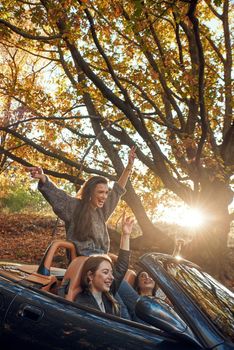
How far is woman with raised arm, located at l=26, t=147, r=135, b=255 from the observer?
4.28 m

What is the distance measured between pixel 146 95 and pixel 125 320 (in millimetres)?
7256

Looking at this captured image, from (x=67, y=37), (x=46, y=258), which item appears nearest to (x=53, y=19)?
(x=67, y=37)

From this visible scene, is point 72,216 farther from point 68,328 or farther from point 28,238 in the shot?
point 28,238

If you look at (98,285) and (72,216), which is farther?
(72,216)

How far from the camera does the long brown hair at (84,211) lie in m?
4.27

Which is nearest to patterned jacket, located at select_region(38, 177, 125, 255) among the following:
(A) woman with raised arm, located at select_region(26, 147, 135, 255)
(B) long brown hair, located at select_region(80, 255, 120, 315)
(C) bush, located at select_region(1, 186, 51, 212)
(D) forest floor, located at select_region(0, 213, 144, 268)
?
(A) woman with raised arm, located at select_region(26, 147, 135, 255)

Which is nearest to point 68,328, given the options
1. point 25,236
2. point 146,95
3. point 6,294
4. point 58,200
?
point 6,294

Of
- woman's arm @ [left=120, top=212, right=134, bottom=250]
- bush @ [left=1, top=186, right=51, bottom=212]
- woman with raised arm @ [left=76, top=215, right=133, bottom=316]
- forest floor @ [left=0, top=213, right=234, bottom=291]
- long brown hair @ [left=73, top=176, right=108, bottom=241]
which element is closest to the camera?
woman with raised arm @ [left=76, top=215, right=133, bottom=316]

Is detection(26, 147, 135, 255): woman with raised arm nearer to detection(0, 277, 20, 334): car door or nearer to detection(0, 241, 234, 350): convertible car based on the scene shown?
detection(0, 241, 234, 350): convertible car

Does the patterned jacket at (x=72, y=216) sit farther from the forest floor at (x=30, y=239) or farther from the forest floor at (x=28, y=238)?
the forest floor at (x=28, y=238)

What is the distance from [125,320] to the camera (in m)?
2.33

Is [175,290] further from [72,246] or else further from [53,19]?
[53,19]

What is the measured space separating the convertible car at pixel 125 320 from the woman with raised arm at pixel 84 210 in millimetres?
1245

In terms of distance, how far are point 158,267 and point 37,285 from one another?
2.63 feet
